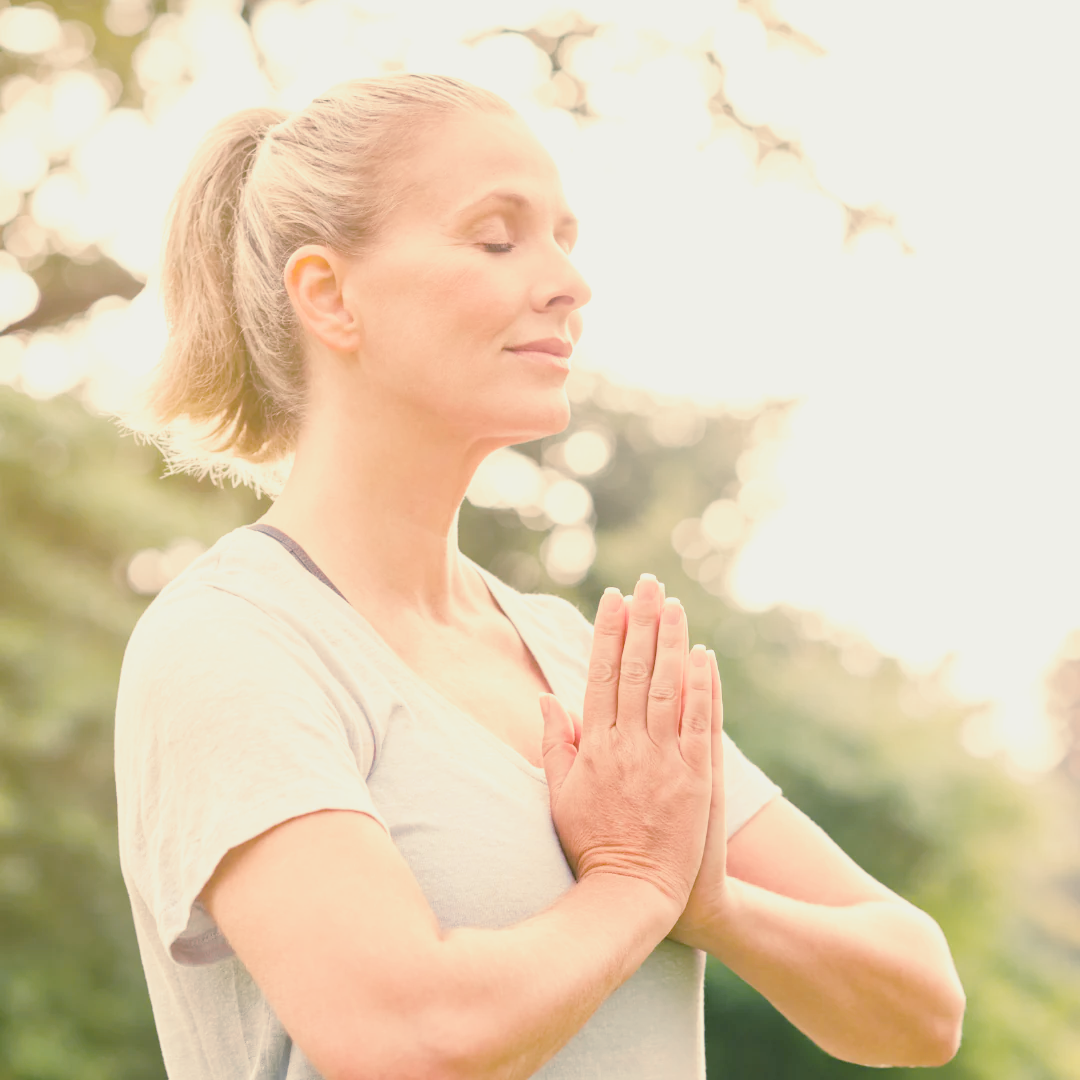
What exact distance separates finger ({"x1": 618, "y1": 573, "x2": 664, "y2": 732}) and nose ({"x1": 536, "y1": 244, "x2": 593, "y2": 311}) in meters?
0.43

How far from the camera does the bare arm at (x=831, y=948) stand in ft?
5.32

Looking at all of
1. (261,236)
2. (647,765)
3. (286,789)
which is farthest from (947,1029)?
(261,236)

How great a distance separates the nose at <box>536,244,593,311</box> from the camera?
169cm

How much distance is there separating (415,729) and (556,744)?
0.20m

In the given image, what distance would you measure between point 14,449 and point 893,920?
3.90 m

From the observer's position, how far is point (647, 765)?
1.49m

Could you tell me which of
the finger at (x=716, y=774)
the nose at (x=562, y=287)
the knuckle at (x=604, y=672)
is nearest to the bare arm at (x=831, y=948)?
the finger at (x=716, y=774)

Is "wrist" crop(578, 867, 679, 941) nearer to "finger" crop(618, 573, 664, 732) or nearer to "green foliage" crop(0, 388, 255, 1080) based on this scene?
"finger" crop(618, 573, 664, 732)

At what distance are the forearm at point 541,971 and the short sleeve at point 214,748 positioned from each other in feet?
0.60

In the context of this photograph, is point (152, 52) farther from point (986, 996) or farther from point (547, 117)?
point (986, 996)

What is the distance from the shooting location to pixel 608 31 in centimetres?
760

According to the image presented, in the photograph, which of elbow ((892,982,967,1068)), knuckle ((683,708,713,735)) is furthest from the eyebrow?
elbow ((892,982,967,1068))

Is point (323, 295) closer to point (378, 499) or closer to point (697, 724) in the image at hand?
point (378, 499)

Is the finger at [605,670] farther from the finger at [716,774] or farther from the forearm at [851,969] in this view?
the forearm at [851,969]
